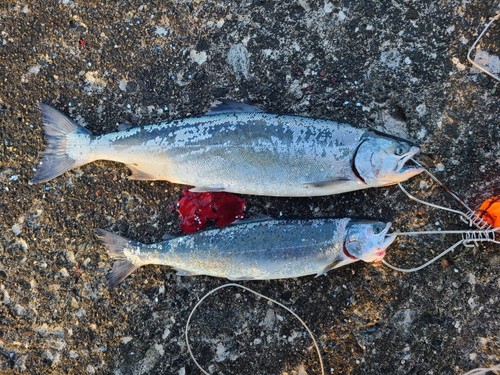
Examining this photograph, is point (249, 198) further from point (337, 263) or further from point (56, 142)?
point (56, 142)

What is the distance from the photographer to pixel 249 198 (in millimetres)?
3592

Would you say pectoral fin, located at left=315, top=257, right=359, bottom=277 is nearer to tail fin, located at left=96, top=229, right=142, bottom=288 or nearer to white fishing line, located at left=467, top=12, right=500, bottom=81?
tail fin, located at left=96, top=229, right=142, bottom=288

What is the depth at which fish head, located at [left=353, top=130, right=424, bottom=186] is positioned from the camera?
320cm

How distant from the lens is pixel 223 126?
3367 millimetres

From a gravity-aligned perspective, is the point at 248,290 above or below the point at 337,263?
below

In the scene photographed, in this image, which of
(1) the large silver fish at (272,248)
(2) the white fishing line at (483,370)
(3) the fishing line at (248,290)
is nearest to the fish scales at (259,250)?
(1) the large silver fish at (272,248)

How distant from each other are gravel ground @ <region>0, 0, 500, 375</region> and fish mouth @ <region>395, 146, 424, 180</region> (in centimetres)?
25

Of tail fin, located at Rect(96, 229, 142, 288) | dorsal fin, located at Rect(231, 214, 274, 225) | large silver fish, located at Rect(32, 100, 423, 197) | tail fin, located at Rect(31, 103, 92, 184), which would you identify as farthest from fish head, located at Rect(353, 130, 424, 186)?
tail fin, located at Rect(31, 103, 92, 184)

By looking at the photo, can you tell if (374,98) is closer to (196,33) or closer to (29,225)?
(196,33)

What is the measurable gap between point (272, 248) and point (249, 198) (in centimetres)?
49

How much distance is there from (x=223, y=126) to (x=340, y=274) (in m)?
1.39

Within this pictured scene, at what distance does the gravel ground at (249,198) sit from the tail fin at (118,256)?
122 mm

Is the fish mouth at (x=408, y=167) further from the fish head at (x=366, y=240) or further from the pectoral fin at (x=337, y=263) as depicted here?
the pectoral fin at (x=337, y=263)

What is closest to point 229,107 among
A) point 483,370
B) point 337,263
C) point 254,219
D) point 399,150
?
point 254,219
